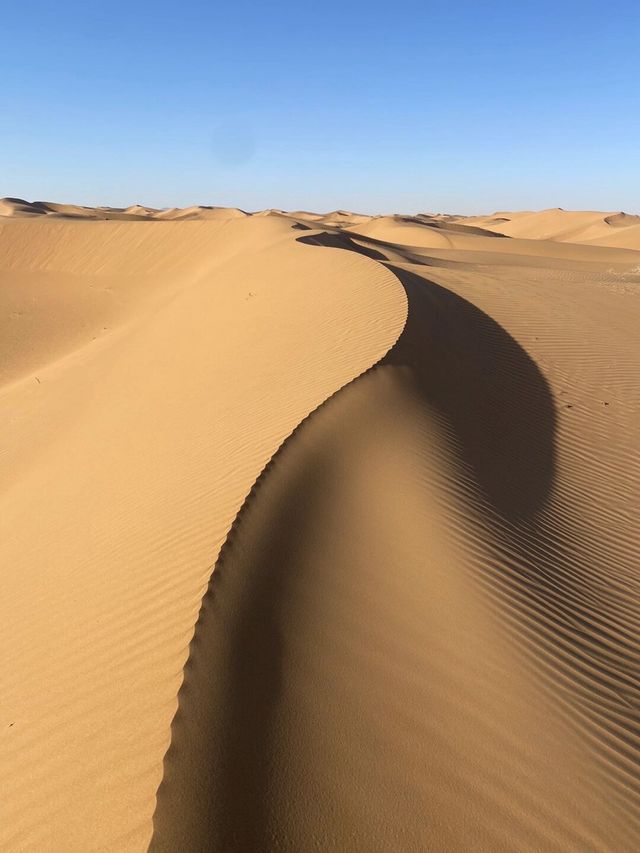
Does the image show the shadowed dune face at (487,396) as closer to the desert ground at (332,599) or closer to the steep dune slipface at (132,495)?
the desert ground at (332,599)

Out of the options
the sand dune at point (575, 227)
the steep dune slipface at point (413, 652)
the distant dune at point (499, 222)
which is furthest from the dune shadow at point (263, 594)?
the sand dune at point (575, 227)

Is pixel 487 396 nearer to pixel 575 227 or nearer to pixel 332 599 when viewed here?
pixel 332 599

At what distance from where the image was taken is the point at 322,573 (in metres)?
3.93

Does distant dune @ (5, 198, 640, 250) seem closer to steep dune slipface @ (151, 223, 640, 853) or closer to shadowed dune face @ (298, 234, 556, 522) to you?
shadowed dune face @ (298, 234, 556, 522)

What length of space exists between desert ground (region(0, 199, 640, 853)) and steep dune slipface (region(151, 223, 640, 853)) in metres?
0.01

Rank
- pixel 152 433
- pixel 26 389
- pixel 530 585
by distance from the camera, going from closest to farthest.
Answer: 1. pixel 530 585
2. pixel 152 433
3. pixel 26 389

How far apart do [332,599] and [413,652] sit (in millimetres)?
576

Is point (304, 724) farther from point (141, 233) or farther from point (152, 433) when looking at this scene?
point (141, 233)

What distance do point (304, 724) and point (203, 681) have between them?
527mm

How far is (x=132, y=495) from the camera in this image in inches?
226

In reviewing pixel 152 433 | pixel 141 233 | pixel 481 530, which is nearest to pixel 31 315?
pixel 141 233

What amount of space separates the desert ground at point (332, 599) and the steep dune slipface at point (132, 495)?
0.02 meters

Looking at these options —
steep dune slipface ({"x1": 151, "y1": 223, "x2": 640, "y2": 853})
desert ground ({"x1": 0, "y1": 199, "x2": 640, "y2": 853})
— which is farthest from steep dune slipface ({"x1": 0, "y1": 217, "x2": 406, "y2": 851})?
steep dune slipface ({"x1": 151, "y1": 223, "x2": 640, "y2": 853})

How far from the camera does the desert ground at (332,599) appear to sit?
2602mm
